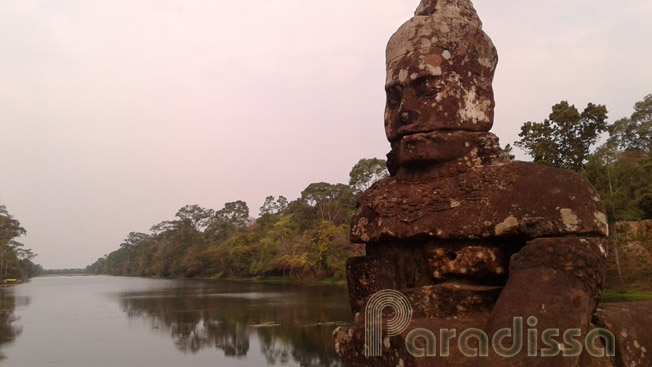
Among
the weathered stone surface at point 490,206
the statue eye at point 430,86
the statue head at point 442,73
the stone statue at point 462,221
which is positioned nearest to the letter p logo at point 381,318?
the stone statue at point 462,221

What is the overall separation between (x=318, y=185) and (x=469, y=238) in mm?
50593

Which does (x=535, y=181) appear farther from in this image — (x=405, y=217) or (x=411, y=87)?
(x=411, y=87)

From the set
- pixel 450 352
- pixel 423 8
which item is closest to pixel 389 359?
pixel 450 352

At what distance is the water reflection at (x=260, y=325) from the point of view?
1455 cm

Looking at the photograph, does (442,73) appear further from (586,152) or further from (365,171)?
(365,171)

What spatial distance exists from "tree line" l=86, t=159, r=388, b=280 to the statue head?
2870 cm

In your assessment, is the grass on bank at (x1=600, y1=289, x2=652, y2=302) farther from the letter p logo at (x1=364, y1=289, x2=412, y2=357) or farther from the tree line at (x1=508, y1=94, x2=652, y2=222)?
the letter p logo at (x1=364, y1=289, x2=412, y2=357)

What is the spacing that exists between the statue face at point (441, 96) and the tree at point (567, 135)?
2022 centimetres

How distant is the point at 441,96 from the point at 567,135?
2189cm

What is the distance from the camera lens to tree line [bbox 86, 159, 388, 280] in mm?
43531

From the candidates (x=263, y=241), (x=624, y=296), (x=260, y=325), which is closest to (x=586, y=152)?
(x=624, y=296)

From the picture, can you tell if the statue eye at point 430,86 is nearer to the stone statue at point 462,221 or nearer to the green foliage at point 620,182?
the stone statue at point 462,221

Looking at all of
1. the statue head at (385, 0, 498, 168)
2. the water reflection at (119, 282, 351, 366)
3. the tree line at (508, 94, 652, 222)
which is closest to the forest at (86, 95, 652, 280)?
the tree line at (508, 94, 652, 222)

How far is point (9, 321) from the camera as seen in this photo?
22.6 meters
